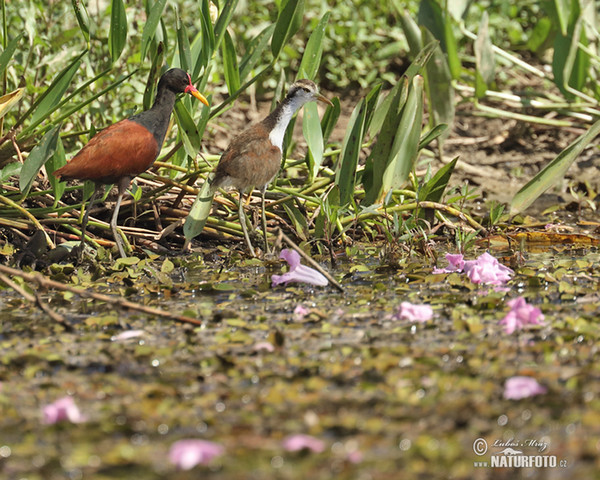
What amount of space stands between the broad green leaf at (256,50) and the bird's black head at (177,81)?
1.38ft

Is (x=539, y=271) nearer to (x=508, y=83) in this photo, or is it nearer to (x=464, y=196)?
(x=464, y=196)

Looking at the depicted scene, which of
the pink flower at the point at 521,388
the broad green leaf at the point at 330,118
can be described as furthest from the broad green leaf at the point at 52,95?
the pink flower at the point at 521,388

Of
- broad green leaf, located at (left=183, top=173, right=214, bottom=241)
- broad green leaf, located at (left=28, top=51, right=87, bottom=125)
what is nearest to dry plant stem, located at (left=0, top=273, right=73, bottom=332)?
broad green leaf, located at (left=183, top=173, right=214, bottom=241)

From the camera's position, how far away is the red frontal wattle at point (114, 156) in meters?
3.64

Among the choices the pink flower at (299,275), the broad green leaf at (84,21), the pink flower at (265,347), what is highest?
the broad green leaf at (84,21)

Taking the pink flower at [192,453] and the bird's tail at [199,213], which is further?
the bird's tail at [199,213]

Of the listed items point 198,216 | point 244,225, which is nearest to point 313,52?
point 244,225

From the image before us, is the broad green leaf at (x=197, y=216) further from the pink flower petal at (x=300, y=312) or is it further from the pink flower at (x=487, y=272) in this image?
the pink flower at (x=487, y=272)

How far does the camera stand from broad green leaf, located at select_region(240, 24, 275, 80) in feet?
14.0

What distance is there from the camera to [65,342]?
8.58ft

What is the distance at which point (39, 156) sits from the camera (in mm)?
3496

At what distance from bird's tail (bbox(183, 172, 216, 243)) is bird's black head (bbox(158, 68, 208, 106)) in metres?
0.45

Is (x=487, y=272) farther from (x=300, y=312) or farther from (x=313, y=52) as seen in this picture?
(x=313, y=52)

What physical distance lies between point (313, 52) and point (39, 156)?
5.44 feet
